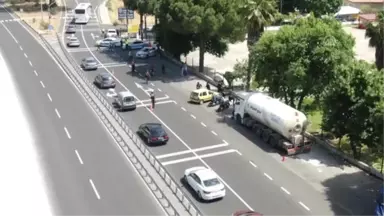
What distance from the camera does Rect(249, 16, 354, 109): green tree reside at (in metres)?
45.9

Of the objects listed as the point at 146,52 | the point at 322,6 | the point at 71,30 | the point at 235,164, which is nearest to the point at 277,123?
the point at 235,164

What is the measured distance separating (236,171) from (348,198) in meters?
8.46

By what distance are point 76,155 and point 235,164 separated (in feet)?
42.0

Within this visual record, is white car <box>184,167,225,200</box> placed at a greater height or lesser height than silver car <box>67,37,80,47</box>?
lesser

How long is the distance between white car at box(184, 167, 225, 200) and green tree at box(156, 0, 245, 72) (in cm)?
2985

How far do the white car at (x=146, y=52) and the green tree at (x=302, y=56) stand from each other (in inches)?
1163

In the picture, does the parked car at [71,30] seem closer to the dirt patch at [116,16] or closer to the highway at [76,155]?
the dirt patch at [116,16]

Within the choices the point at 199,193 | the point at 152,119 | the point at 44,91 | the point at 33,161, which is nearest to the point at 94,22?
the point at 44,91

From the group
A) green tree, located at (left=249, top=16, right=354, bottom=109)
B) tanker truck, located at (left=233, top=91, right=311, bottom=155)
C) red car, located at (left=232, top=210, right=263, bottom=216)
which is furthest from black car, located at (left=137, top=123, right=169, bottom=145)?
red car, located at (left=232, top=210, right=263, bottom=216)

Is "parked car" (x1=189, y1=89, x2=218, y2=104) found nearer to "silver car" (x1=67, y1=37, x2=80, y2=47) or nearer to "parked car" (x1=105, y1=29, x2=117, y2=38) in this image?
"silver car" (x1=67, y1=37, x2=80, y2=47)

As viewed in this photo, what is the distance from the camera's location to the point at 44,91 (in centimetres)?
5978

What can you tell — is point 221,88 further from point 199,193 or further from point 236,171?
point 199,193

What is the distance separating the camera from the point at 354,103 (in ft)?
132

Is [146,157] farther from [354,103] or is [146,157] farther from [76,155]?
[354,103]
